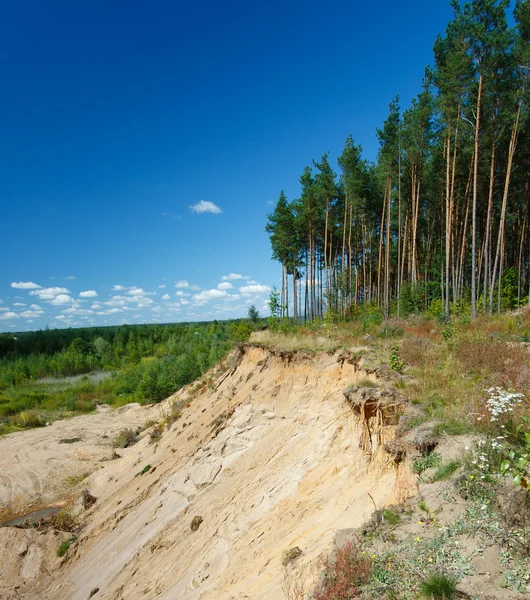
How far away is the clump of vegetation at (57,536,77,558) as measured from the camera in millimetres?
13031

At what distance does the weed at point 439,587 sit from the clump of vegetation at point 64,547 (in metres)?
14.2

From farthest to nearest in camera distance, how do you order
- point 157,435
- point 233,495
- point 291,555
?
point 157,435, point 233,495, point 291,555

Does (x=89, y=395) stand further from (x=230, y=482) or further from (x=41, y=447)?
(x=230, y=482)

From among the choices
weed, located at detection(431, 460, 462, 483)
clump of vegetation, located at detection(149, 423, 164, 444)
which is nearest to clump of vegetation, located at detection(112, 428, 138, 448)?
clump of vegetation, located at detection(149, 423, 164, 444)

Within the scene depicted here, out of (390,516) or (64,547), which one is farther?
(64,547)

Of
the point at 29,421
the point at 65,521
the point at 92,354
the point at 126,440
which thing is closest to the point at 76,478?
the point at 126,440

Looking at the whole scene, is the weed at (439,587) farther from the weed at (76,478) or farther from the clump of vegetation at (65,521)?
the weed at (76,478)

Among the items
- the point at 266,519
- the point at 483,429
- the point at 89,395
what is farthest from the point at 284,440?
the point at 89,395

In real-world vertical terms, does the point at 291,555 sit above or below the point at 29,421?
above

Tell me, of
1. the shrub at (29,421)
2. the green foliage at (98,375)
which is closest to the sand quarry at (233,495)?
the green foliage at (98,375)

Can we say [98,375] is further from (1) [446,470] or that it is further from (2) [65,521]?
(1) [446,470]

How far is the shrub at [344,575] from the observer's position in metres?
3.91

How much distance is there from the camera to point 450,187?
23203 millimetres

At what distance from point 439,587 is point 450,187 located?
24308mm
